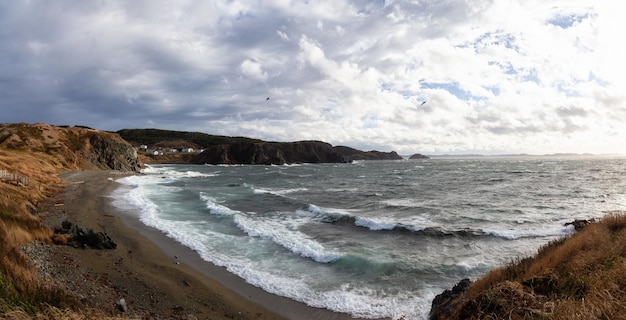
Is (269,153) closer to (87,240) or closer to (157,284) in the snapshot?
(87,240)

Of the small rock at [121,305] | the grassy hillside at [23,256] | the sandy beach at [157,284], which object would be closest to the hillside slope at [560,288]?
the sandy beach at [157,284]

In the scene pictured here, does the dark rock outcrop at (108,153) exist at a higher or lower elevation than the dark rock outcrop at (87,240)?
higher

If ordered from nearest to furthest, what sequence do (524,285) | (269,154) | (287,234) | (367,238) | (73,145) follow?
(524,285), (367,238), (287,234), (73,145), (269,154)

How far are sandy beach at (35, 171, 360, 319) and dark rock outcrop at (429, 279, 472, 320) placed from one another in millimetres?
2655

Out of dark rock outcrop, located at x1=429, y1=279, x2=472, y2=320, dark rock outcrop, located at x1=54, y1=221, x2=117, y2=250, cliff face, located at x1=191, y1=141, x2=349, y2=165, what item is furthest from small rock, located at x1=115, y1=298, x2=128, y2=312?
cliff face, located at x1=191, y1=141, x2=349, y2=165

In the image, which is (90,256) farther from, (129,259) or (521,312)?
(521,312)

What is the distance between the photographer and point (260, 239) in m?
19.4

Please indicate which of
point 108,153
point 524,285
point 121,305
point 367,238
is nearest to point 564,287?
point 524,285

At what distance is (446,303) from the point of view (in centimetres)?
934

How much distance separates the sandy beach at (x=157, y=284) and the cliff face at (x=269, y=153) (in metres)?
142

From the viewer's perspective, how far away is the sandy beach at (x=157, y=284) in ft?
32.6

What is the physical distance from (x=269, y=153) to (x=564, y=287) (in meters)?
158

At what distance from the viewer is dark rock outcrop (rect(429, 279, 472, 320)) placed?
8.58 metres

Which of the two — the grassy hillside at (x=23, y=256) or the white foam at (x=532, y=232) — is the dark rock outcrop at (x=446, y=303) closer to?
the grassy hillside at (x=23, y=256)
